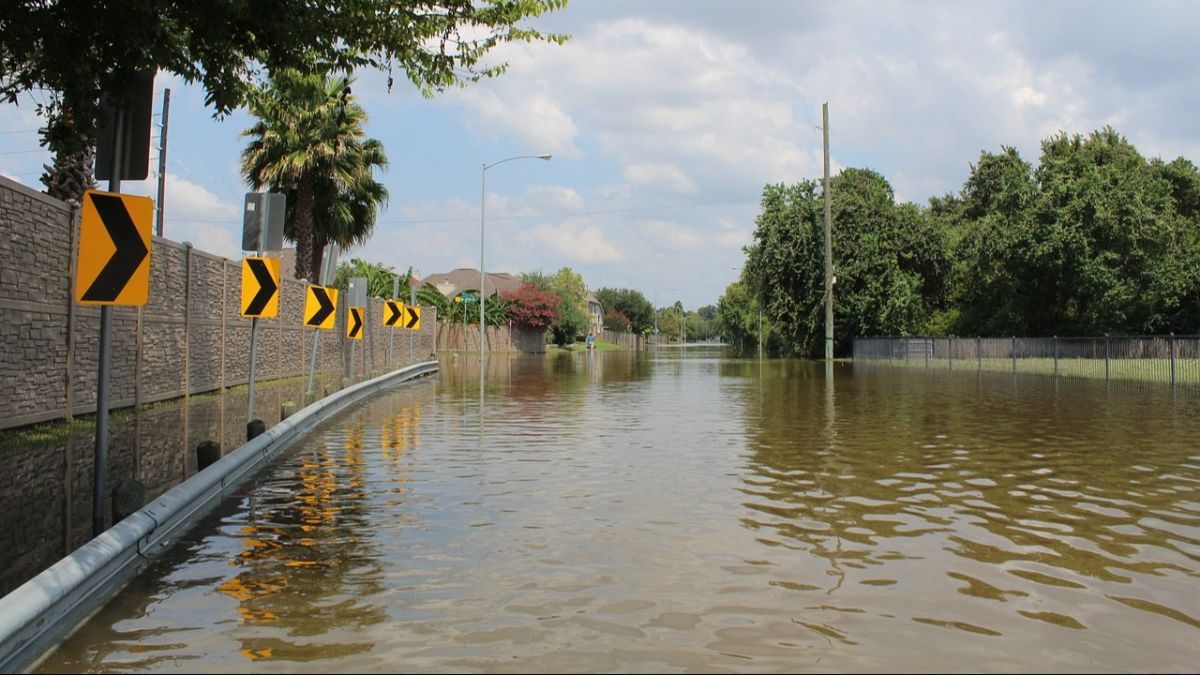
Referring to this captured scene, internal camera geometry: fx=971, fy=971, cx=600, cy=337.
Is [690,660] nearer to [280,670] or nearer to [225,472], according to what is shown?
[280,670]

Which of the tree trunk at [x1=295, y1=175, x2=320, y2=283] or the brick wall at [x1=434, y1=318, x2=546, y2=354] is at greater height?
the tree trunk at [x1=295, y1=175, x2=320, y2=283]

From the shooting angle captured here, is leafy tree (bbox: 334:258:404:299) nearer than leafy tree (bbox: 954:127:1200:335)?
No

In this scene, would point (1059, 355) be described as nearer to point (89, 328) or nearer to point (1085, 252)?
point (1085, 252)

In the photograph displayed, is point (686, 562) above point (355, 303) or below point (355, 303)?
below

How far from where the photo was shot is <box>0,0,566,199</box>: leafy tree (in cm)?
815

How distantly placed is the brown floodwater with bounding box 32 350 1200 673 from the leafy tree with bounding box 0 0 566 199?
4049 mm

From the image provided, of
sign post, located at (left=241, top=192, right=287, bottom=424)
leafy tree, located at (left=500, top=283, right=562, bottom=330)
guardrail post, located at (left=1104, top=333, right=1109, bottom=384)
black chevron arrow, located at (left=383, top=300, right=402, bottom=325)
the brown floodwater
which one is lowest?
the brown floodwater

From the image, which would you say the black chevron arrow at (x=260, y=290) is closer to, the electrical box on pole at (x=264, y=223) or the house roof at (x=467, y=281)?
the electrical box on pole at (x=264, y=223)

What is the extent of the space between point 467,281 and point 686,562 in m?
124

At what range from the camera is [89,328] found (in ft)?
48.4

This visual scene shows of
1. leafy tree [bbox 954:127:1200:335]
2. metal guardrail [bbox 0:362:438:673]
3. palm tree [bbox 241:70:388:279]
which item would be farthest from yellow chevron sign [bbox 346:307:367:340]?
leafy tree [bbox 954:127:1200:335]

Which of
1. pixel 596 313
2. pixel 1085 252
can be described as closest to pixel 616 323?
pixel 596 313

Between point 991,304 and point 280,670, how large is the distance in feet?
172

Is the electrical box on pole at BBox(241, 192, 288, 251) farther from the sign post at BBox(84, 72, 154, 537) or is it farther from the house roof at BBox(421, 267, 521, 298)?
the house roof at BBox(421, 267, 521, 298)
